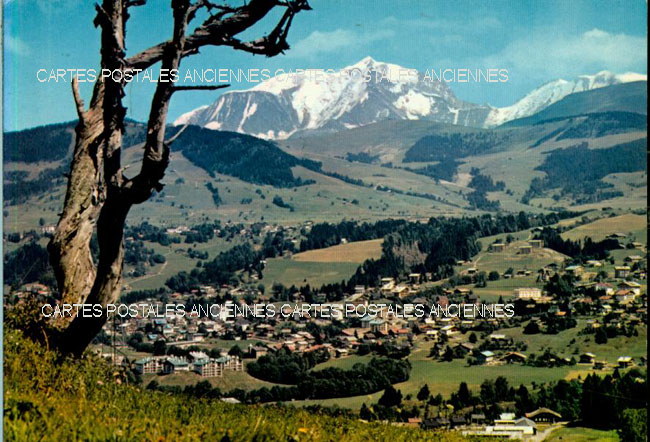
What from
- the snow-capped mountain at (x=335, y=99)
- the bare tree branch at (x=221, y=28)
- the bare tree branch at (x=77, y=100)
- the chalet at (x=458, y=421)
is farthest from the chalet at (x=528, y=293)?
the bare tree branch at (x=77, y=100)

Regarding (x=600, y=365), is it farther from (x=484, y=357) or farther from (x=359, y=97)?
(x=359, y=97)

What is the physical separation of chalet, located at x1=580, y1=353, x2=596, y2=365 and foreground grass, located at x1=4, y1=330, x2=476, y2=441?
5.69 ft

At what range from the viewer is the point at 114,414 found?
416 cm

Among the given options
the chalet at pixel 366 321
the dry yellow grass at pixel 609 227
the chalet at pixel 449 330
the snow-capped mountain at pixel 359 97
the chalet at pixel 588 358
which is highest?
the snow-capped mountain at pixel 359 97

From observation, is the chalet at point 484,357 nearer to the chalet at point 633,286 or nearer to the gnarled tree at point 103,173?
the chalet at point 633,286

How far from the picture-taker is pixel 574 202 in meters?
10.6

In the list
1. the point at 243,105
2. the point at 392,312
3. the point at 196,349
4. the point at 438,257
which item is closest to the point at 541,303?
the point at 392,312

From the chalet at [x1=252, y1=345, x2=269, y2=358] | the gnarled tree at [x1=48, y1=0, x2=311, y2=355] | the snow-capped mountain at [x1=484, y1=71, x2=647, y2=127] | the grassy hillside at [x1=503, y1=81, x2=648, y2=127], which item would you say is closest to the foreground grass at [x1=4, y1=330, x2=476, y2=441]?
the gnarled tree at [x1=48, y1=0, x2=311, y2=355]

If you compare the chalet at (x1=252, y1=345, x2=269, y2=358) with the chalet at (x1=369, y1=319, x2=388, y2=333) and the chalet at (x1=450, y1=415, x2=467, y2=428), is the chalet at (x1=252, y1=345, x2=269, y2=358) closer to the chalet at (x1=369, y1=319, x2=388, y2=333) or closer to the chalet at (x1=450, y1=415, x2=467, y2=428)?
the chalet at (x1=369, y1=319, x2=388, y2=333)

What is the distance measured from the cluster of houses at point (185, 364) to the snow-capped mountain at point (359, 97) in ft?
8.68

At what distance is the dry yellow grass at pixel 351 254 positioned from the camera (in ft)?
31.1

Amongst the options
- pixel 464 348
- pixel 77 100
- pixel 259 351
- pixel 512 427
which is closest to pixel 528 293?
pixel 464 348

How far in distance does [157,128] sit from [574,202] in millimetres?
8387

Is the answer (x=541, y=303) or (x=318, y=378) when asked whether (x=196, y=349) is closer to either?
(x=318, y=378)
